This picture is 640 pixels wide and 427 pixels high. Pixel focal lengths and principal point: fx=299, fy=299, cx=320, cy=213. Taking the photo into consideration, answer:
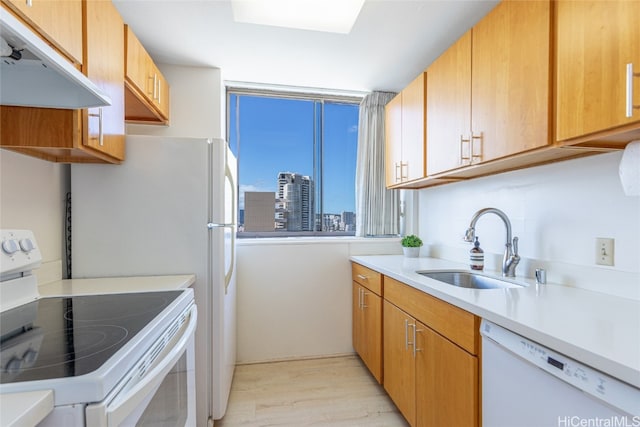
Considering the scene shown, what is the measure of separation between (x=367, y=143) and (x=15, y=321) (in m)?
2.51

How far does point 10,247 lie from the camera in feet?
3.55

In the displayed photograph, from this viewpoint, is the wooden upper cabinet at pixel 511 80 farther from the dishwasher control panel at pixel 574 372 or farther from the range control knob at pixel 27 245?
the range control knob at pixel 27 245

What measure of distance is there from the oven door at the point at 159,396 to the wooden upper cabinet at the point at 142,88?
51.9 inches

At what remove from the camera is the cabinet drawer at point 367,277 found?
80.7 inches

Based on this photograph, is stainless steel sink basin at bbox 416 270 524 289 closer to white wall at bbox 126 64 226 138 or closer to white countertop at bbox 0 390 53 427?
white countertop at bbox 0 390 53 427

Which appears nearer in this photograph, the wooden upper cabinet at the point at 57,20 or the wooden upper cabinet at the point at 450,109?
the wooden upper cabinet at the point at 57,20

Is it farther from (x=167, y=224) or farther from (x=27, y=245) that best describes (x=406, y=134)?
(x=27, y=245)

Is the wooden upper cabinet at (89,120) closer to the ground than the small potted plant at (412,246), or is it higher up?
higher up

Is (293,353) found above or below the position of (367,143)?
below

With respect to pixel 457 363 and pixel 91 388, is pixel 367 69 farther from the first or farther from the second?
pixel 91 388

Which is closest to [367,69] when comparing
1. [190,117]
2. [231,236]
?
[190,117]

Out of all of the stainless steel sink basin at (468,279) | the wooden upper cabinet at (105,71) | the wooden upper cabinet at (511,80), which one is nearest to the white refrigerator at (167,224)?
the wooden upper cabinet at (105,71)

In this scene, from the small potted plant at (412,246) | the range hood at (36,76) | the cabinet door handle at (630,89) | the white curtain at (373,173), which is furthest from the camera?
the white curtain at (373,173)

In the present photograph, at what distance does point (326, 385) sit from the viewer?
2.19 meters
